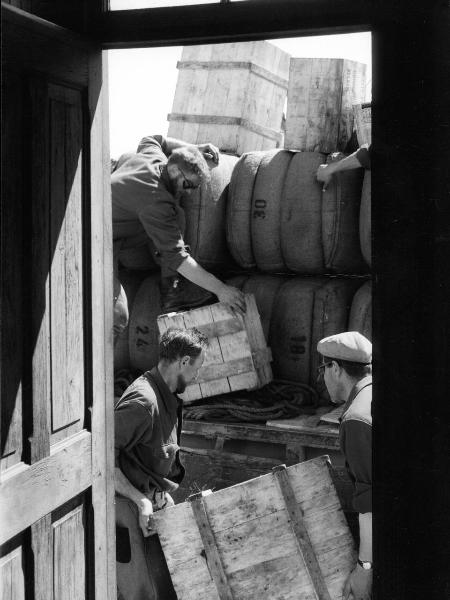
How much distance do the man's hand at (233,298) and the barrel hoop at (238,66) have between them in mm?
2129

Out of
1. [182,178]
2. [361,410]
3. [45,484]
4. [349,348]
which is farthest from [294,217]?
[45,484]

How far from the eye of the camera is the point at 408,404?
2.63m

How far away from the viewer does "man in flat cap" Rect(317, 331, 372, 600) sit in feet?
13.2

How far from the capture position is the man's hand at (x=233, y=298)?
5.95 metres

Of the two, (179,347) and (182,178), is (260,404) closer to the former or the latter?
(179,347)

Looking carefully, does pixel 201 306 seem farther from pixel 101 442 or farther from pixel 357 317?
pixel 101 442

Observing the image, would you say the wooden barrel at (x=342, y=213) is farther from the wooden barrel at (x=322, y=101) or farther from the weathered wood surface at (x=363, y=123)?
the wooden barrel at (x=322, y=101)

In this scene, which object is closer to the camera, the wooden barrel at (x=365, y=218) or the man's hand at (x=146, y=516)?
the man's hand at (x=146, y=516)

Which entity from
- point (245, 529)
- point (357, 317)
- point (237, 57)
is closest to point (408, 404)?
point (245, 529)

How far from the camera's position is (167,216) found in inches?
233

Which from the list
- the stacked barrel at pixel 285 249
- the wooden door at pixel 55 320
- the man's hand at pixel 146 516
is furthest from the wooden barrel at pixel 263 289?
the wooden door at pixel 55 320

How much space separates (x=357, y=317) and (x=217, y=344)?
0.97m

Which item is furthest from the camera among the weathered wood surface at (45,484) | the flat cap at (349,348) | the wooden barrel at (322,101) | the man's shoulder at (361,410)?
the wooden barrel at (322,101)

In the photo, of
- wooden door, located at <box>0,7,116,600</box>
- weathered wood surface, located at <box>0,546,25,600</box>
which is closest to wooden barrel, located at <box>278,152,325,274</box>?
wooden door, located at <box>0,7,116,600</box>
